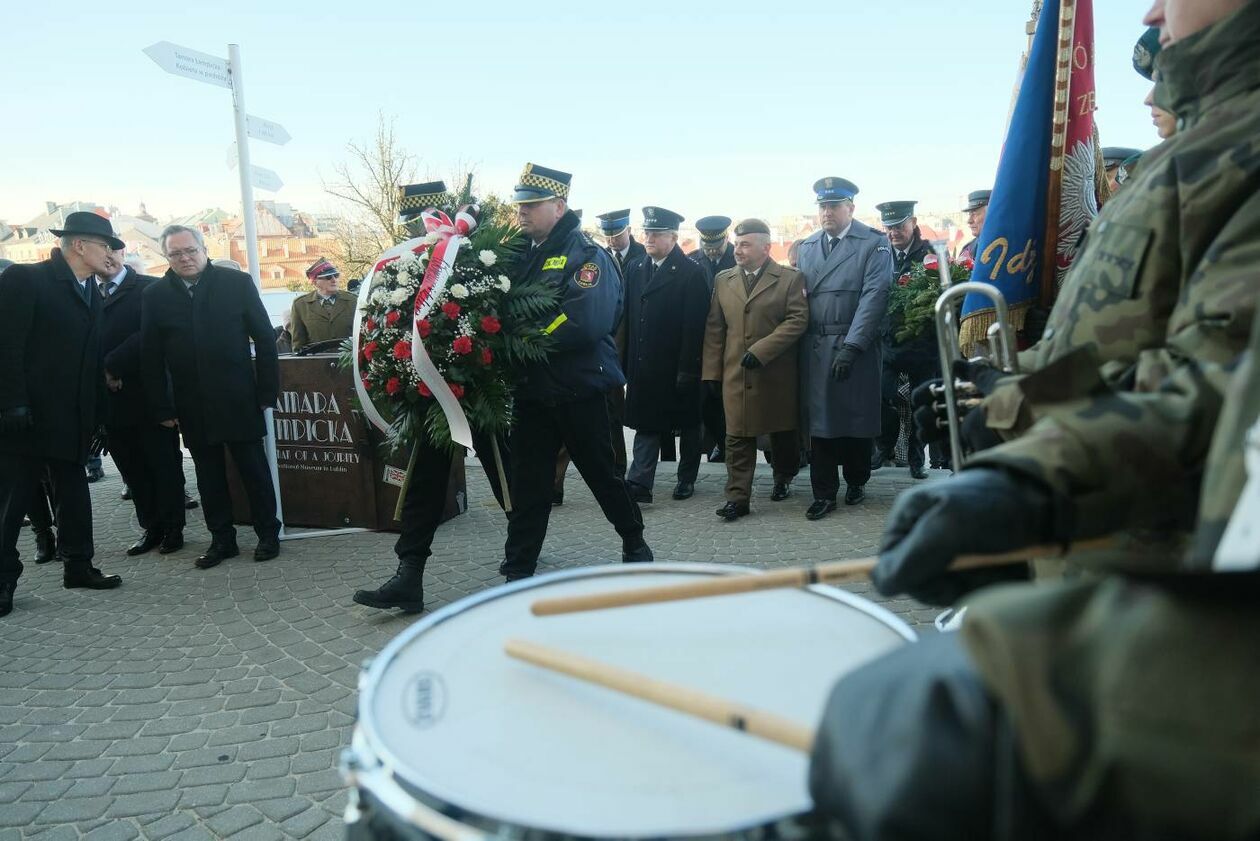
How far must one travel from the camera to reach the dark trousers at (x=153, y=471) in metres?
6.03

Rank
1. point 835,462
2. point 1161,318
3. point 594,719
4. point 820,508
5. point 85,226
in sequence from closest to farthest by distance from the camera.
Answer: point 594,719
point 1161,318
point 85,226
point 820,508
point 835,462

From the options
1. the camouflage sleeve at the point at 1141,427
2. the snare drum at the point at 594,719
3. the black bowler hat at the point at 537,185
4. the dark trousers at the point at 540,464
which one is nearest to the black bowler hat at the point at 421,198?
the black bowler hat at the point at 537,185

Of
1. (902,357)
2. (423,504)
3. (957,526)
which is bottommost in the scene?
(423,504)

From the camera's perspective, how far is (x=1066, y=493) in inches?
43.0

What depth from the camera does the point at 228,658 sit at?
405 centimetres

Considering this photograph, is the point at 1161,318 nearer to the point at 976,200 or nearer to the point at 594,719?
the point at 594,719

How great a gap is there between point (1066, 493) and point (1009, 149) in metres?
2.26

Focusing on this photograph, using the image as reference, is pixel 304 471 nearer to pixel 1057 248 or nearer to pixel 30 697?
pixel 30 697

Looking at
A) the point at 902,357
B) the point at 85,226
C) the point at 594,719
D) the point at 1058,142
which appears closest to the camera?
the point at 594,719

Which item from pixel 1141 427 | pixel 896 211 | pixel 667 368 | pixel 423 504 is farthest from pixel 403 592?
pixel 896 211

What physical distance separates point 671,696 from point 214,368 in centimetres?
517

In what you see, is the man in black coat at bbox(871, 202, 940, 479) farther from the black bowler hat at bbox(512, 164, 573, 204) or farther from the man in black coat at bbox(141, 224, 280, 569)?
the man in black coat at bbox(141, 224, 280, 569)

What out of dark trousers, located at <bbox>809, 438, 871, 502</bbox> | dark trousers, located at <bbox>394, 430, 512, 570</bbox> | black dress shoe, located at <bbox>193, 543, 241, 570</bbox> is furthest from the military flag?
black dress shoe, located at <bbox>193, 543, 241, 570</bbox>

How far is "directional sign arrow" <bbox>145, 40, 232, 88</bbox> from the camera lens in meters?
5.64
